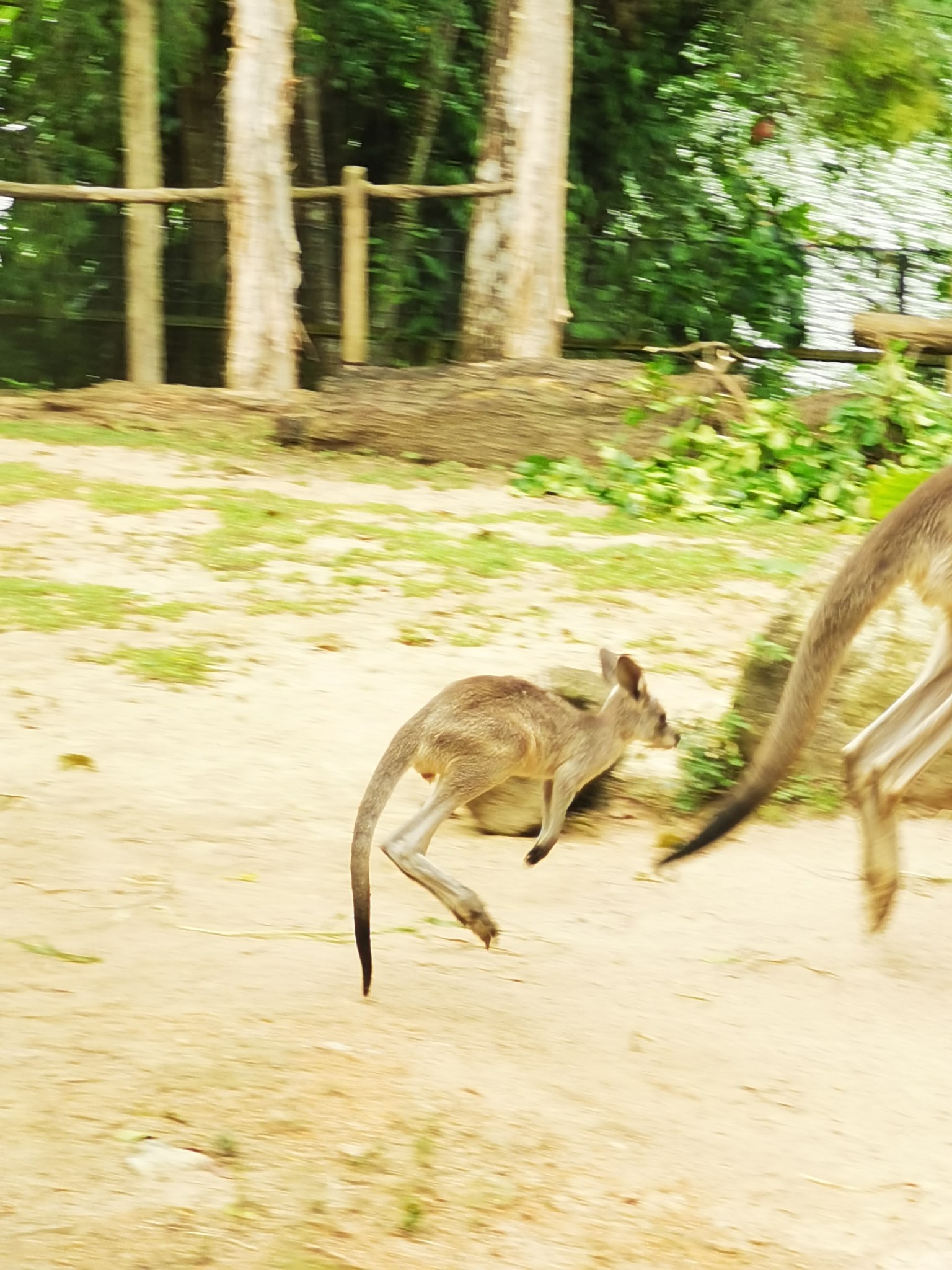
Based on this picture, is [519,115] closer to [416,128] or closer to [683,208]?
[416,128]

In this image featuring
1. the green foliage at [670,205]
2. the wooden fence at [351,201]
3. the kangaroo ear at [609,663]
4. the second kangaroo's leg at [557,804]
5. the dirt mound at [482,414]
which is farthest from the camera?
the green foliage at [670,205]

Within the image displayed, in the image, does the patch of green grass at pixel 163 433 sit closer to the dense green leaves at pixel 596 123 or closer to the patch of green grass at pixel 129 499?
the patch of green grass at pixel 129 499

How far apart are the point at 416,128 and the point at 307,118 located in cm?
108

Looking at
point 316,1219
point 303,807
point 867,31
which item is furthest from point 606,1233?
point 867,31

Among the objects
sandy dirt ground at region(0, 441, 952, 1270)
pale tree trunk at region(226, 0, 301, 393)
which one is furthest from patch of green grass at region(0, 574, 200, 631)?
pale tree trunk at region(226, 0, 301, 393)

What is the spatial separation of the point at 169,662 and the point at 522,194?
23.8 feet

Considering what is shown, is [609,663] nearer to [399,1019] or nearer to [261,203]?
[399,1019]

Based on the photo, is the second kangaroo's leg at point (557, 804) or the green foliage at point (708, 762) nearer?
the second kangaroo's leg at point (557, 804)

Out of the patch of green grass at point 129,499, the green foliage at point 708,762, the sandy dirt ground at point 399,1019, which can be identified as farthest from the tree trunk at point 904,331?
the green foliage at point 708,762

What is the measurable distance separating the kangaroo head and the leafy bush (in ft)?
16.6

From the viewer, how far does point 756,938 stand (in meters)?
4.24

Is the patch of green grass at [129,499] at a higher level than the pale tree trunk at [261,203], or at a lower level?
lower

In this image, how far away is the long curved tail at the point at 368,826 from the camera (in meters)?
3.29

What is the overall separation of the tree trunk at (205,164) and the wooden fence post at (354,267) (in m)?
2.46
